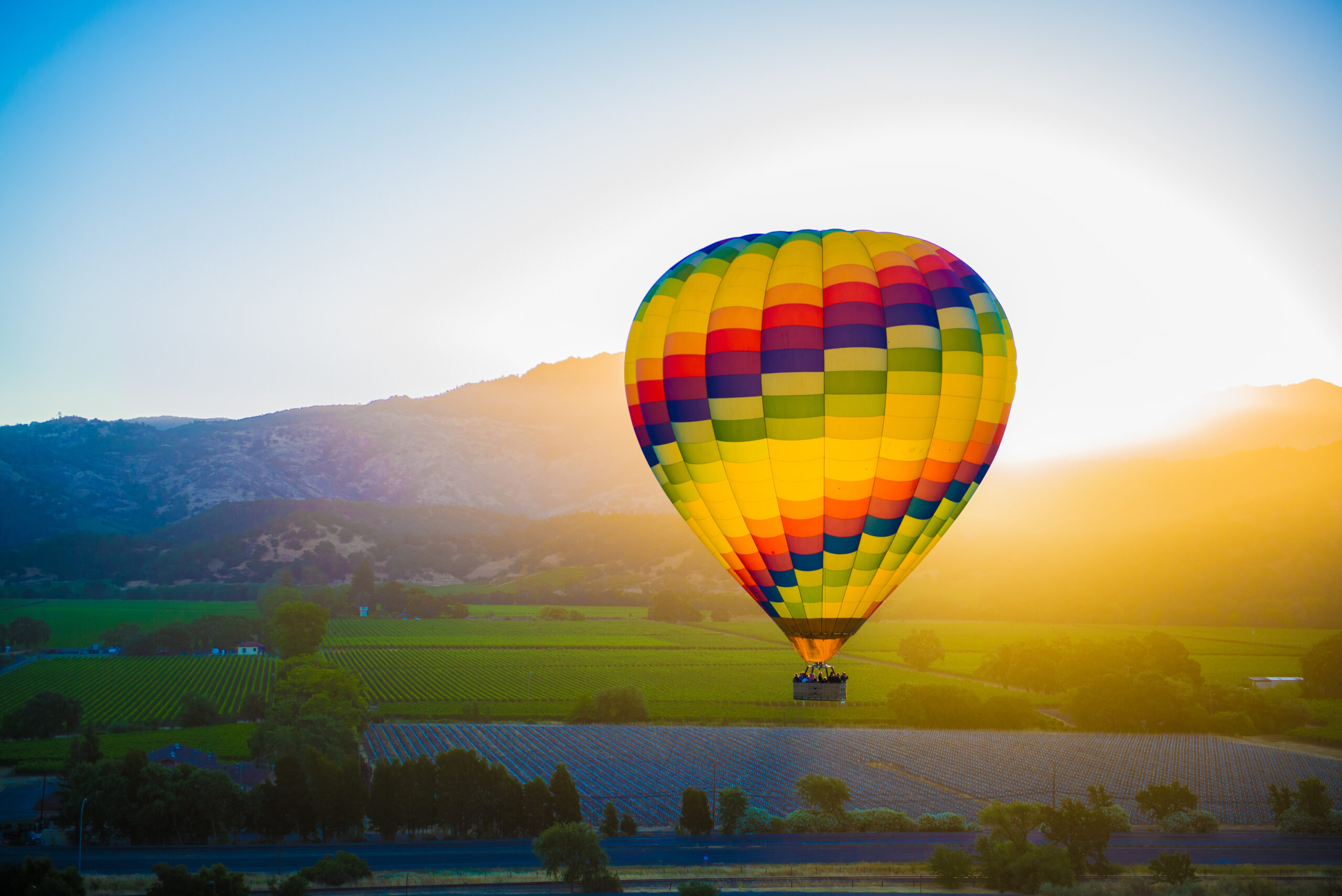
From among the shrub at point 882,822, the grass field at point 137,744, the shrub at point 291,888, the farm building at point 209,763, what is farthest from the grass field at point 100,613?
the shrub at point 882,822

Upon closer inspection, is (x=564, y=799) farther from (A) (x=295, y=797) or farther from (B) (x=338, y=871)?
(A) (x=295, y=797)

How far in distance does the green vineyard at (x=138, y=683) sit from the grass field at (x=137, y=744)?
5.12 meters

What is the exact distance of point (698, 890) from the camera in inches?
993

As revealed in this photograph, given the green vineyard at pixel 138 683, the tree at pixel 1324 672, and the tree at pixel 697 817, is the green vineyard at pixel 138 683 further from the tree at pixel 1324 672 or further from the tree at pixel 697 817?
the tree at pixel 1324 672

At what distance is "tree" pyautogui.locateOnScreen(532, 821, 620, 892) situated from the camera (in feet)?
92.1

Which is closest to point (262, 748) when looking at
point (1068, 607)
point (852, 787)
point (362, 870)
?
point (362, 870)

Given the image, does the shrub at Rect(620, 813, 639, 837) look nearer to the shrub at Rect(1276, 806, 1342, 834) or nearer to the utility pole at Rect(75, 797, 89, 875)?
the utility pole at Rect(75, 797, 89, 875)

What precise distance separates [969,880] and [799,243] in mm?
20494

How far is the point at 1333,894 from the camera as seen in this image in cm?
2784

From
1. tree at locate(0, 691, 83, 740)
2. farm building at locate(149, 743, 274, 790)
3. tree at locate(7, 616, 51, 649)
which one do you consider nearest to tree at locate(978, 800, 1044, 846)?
farm building at locate(149, 743, 274, 790)

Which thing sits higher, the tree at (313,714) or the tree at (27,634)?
the tree at (27,634)

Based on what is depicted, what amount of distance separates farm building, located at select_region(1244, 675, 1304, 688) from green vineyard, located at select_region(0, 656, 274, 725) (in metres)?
66.4

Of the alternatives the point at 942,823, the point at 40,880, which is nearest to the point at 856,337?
the point at 942,823

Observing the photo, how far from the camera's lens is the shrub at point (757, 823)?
115 feet
